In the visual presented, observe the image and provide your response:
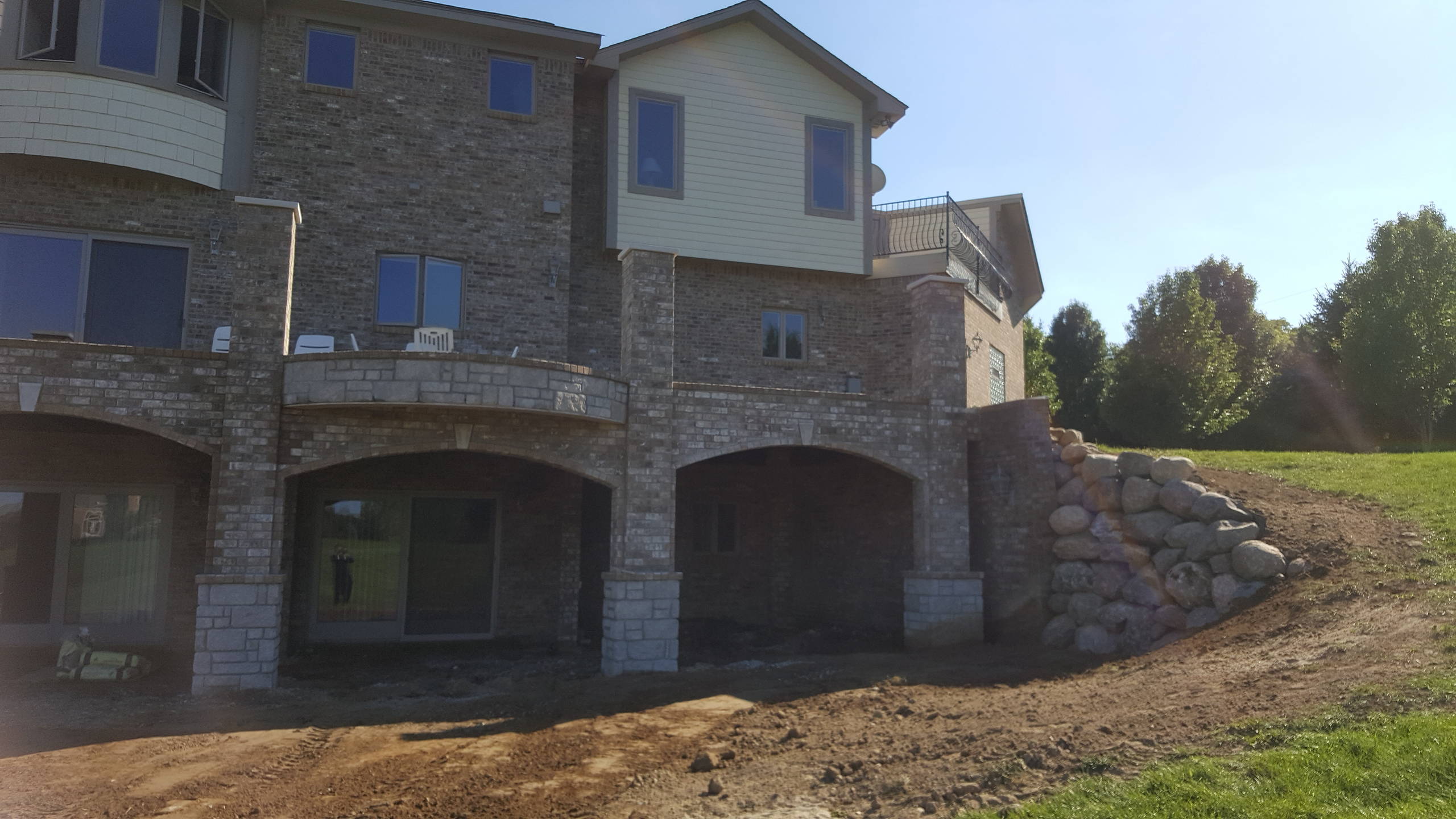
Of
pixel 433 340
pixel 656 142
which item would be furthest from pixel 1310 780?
pixel 656 142

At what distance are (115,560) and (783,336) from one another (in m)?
11.8

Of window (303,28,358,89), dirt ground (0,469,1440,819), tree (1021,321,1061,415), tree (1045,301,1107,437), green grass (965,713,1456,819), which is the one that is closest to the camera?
green grass (965,713,1456,819)

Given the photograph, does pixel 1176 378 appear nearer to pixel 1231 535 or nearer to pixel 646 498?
pixel 1231 535

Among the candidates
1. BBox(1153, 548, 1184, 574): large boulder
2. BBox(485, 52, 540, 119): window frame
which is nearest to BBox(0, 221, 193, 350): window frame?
BBox(485, 52, 540, 119): window frame

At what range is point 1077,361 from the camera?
140 ft

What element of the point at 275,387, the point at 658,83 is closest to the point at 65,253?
the point at 275,387

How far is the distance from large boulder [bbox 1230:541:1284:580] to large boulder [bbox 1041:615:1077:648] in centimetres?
254

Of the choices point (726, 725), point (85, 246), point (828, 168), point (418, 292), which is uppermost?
point (828, 168)

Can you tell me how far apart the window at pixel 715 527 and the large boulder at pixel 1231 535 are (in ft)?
30.0

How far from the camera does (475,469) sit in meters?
16.9

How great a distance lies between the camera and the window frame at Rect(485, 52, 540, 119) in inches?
659

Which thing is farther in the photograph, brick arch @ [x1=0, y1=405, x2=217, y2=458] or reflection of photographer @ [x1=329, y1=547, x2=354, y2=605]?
reflection of photographer @ [x1=329, y1=547, x2=354, y2=605]

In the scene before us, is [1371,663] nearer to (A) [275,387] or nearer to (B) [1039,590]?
(B) [1039,590]

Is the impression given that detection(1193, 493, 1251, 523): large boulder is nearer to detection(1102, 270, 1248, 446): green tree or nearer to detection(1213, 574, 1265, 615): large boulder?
detection(1213, 574, 1265, 615): large boulder
